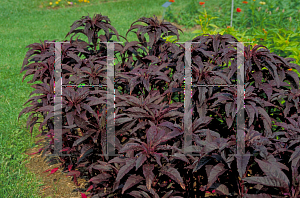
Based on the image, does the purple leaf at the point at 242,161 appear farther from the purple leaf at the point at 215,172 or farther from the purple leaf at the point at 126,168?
the purple leaf at the point at 126,168

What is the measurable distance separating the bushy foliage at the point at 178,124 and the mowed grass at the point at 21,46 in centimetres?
58

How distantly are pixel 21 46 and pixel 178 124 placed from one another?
23.2ft

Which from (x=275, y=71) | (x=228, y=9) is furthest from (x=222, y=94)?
(x=228, y=9)

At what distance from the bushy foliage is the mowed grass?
22.8 inches

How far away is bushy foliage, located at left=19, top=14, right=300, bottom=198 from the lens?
169cm

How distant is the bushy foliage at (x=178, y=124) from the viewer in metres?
1.69

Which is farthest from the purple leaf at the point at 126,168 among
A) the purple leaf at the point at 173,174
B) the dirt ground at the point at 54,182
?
the dirt ground at the point at 54,182

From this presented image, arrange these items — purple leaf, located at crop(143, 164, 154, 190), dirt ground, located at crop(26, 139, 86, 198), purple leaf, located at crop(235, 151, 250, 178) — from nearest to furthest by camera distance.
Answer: purple leaf, located at crop(235, 151, 250, 178)
purple leaf, located at crop(143, 164, 154, 190)
dirt ground, located at crop(26, 139, 86, 198)

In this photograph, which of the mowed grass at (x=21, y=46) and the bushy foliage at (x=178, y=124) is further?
the mowed grass at (x=21, y=46)

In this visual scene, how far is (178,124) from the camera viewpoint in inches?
86.8

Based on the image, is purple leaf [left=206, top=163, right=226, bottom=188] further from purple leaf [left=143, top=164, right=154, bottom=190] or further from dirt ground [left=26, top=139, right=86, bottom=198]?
dirt ground [left=26, top=139, right=86, bottom=198]

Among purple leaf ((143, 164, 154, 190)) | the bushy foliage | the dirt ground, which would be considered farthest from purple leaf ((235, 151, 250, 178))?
the dirt ground

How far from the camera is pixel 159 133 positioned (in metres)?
1.84

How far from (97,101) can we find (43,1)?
12461 millimetres
